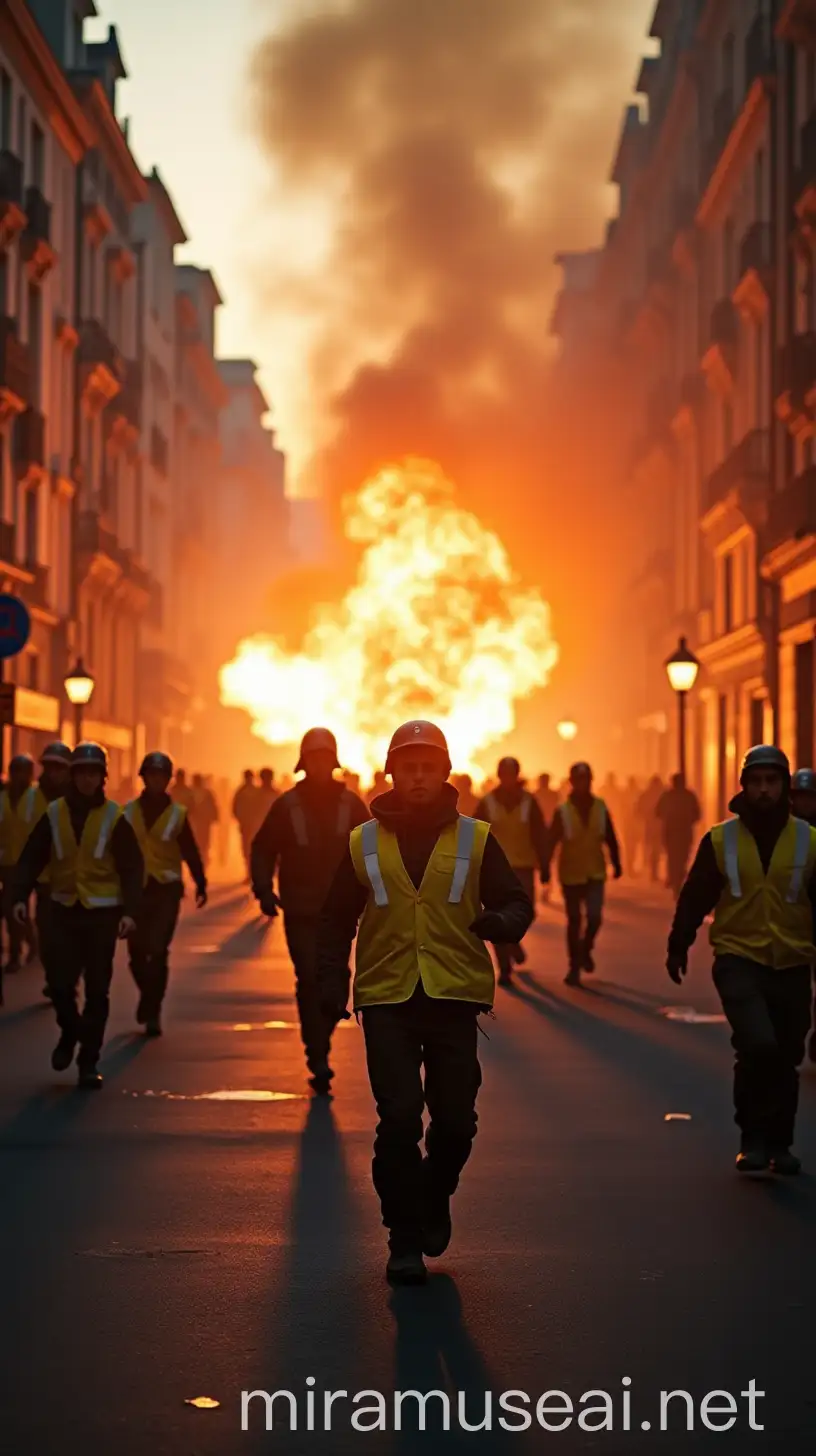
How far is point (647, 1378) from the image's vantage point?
5.46m

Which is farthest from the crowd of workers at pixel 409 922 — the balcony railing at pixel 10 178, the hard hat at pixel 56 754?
the balcony railing at pixel 10 178

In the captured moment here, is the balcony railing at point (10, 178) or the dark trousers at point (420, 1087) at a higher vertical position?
the balcony railing at point (10, 178)

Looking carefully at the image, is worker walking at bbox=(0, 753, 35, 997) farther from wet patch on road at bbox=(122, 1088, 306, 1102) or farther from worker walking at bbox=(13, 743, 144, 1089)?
wet patch on road at bbox=(122, 1088, 306, 1102)

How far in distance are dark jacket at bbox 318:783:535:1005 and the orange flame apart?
53.6 metres

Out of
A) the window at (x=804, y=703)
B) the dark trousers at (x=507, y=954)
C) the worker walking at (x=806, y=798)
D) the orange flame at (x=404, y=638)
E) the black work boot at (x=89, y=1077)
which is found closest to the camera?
the black work boot at (x=89, y=1077)

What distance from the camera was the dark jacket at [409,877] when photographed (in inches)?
280

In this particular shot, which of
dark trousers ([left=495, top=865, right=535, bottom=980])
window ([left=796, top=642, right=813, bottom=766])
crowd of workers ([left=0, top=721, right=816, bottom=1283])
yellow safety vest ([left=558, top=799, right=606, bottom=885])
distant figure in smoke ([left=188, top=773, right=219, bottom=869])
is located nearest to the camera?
crowd of workers ([left=0, top=721, right=816, bottom=1283])

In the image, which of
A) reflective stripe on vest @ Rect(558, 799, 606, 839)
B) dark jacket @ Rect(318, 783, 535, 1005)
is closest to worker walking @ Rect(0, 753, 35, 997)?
reflective stripe on vest @ Rect(558, 799, 606, 839)

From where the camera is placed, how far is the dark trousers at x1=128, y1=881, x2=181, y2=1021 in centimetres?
1414

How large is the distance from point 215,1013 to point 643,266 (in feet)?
169

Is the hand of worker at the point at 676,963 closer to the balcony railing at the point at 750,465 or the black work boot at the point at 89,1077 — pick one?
the black work boot at the point at 89,1077

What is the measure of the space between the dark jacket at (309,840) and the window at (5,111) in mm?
29532

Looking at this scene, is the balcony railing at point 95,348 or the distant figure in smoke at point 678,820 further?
the balcony railing at point 95,348

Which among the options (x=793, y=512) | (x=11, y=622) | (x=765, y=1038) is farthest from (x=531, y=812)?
(x=793, y=512)
